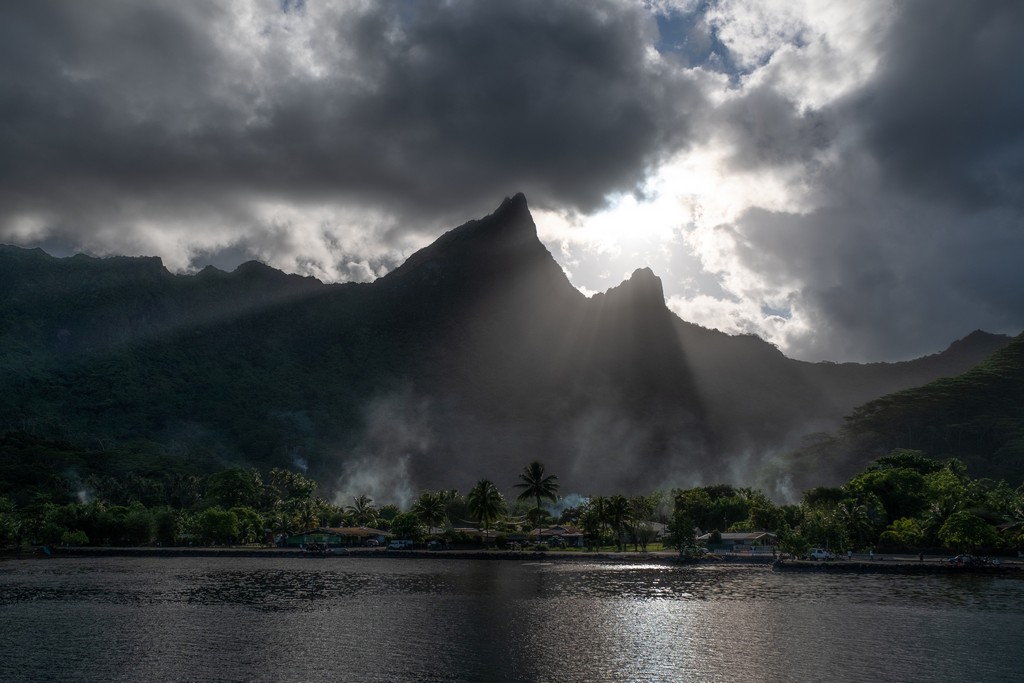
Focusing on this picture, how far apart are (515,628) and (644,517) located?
10864cm

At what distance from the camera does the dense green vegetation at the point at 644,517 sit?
362 feet

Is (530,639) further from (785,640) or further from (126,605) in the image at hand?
(126,605)

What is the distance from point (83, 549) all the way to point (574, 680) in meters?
138

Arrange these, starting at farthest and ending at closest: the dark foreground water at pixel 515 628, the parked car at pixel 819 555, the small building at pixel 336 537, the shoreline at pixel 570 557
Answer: the small building at pixel 336 537 < the parked car at pixel 819 555 < the shoreline at pixel 570 557 < the dark foreground water at pixel 515 628

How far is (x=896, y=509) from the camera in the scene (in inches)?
5064

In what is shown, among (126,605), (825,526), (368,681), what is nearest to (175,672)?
(368,681)

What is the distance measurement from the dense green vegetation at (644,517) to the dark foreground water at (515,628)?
22.8m

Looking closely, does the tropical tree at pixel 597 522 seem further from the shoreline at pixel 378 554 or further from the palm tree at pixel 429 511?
the palm tree at pixel 429 511

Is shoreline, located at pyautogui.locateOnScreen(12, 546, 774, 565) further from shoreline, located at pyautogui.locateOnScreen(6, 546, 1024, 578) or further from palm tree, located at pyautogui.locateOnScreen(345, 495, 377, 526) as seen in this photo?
palm tree, located at pyautogui.locateOnScreen(345, 495, 377, 526)

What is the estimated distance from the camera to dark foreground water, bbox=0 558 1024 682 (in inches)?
1781

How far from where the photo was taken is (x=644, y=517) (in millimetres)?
162000

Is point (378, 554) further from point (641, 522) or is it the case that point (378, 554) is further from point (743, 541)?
point (743, 541)

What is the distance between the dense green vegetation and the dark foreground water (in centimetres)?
2277

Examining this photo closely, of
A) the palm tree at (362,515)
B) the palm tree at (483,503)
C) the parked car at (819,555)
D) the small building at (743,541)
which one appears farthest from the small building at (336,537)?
the parked car at (819,555)
